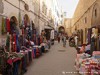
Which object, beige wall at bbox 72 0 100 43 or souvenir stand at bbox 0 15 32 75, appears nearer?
souvenir stand at bbox 0 15 32 75

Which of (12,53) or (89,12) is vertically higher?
(89,12)

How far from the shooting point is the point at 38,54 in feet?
39.4

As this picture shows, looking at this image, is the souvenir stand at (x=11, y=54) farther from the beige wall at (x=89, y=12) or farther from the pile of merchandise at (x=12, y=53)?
the beige wall at (x=89, y=12)

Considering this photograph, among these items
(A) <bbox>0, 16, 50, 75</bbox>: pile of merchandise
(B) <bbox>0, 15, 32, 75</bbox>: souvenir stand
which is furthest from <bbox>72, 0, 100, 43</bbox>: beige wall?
(B) <bbox>0, 15, 32, 75</bbox>: souvenir stand

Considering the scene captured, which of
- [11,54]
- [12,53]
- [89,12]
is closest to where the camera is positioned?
[11,54]

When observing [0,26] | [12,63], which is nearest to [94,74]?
[12,63]

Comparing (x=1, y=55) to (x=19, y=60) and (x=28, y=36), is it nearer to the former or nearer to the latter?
(x=19, y=60)

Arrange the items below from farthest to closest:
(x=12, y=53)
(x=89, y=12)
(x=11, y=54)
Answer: (x=89, y=12) → (x=12, y=53) → (x=11, y=54)

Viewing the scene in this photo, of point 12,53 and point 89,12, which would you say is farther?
point 89,12

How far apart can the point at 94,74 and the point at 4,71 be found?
293cm

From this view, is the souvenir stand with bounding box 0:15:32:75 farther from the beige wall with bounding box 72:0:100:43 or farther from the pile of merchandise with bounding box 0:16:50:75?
the beige wall with bounding box 72:0:100:43

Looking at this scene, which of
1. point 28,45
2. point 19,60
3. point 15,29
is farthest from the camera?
point 28,45

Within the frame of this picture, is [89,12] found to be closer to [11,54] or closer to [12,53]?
[12,53]

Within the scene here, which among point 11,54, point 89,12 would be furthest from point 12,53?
point 89,12
